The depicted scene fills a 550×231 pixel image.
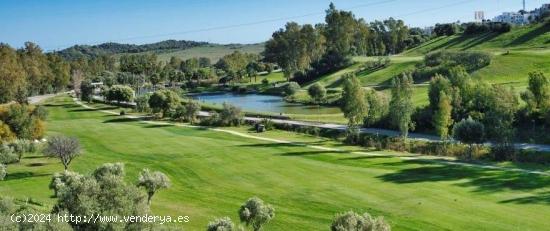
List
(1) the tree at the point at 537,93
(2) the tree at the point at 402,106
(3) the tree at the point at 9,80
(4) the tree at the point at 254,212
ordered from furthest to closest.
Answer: (3) the tree at the point at 9,80 < (2) the tree at the point at 402,106 < (1) the tree at the point at 537,93 < (4) the tree at the point at 254,212

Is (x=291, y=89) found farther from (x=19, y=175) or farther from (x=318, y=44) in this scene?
(x=19, y=175)

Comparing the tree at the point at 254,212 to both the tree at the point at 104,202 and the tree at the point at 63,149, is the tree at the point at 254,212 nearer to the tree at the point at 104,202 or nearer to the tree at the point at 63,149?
the tree at the point at 104,202

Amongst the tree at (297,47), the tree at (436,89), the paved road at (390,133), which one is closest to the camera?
the paved road at (390,133)

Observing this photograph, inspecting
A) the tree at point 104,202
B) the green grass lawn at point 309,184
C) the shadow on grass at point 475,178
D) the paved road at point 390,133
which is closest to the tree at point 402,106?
the paved road at point 390,133

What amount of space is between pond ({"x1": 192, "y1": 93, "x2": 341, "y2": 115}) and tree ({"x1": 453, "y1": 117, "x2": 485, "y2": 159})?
38360 mm

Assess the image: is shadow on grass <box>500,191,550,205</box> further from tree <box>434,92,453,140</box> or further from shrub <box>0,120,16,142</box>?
shrub <box>0,120,16,142</box>

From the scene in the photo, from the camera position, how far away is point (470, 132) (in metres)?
45.3

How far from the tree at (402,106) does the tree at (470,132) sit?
656cm

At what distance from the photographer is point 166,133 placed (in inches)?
2606

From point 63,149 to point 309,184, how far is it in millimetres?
19931

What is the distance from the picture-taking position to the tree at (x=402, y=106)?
52094 millimetres

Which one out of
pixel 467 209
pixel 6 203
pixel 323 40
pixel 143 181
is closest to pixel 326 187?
pixel 467 209

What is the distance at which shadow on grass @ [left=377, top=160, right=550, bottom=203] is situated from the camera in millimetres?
35688

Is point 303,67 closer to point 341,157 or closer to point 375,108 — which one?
point 375,108
